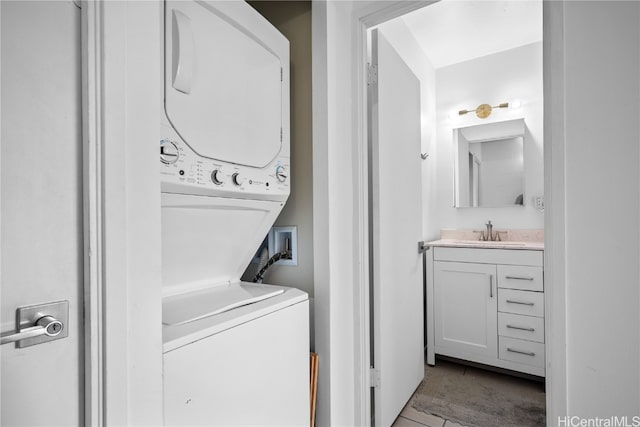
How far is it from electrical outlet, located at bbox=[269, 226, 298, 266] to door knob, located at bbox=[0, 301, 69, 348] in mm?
957

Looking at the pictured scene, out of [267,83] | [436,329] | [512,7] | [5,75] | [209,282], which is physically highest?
[512,7]

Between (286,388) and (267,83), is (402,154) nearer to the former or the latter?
(267,83)

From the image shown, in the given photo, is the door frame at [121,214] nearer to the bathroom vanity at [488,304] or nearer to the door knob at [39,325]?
the door knob at [39,325]

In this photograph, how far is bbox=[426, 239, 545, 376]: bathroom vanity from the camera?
2223mm

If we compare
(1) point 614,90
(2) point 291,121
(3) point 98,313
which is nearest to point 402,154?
(2) point 291,121

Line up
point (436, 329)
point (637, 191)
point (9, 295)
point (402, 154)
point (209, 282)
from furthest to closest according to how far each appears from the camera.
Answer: point (436, 329) < point (402, 154) < point (209, 282) < point (637, 191) < point (9, 295)

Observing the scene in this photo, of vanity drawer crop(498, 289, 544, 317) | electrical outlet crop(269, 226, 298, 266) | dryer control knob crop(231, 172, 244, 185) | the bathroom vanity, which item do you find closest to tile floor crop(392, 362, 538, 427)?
the bathroom vanity

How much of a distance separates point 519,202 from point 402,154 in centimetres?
154

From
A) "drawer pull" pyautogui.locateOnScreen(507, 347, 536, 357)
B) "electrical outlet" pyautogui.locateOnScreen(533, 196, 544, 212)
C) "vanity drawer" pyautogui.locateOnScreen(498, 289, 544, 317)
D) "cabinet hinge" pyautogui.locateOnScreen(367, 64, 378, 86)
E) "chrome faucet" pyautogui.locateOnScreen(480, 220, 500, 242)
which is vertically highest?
"cabinet hinge" pyautogui.locateOnScreen(367, 64, 378, 86)

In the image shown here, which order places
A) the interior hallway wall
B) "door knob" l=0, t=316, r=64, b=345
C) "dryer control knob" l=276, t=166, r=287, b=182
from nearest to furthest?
1. "door knob" l=0, t=316, r=64, b=345
2. "dryer control knob" l=276, t=166, r=287, b=182
3. the interior hallway wall

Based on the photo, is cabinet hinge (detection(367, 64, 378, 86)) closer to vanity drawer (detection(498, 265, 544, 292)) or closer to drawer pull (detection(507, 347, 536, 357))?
vanity drawer (detection(498, 265, 544, 292))

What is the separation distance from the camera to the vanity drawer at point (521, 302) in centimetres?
221

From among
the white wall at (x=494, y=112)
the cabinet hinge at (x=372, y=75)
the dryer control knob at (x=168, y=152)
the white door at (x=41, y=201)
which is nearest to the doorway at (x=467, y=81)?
the white wall at (x=494, y=112)

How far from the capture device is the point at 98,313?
22.8 inches
